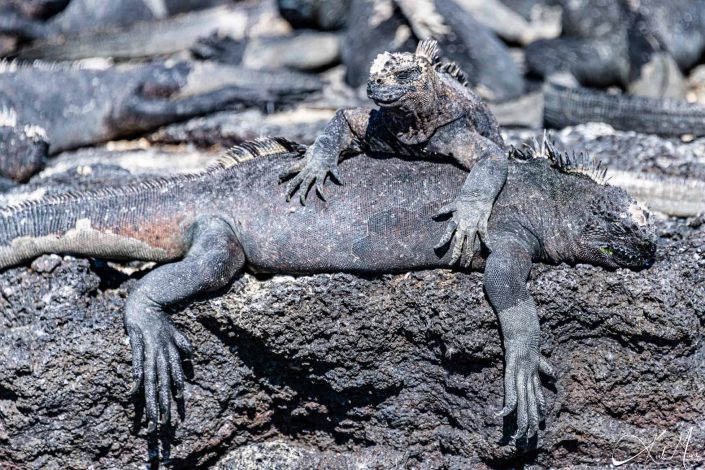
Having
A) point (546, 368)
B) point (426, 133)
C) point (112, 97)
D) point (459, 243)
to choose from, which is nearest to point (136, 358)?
point (459, 243)

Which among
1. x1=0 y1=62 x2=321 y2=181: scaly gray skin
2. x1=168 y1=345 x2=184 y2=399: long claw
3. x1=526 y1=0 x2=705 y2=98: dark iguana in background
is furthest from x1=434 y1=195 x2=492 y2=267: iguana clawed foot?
x1=526 y1=0 x2=705 y2=98: dark iguana in background

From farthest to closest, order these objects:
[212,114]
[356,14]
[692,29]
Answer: [692,29] → [356,14] → [212,114]

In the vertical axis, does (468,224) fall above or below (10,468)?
above

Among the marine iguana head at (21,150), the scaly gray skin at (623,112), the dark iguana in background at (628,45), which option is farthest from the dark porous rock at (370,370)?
the dark iguana in background at (628,45)

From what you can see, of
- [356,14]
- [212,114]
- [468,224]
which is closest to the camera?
[468,224]

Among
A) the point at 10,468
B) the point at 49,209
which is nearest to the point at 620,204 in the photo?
the point at 49,209

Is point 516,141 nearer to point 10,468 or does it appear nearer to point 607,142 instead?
point 607,142

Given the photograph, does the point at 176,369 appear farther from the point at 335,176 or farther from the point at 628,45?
the point at 628,45
